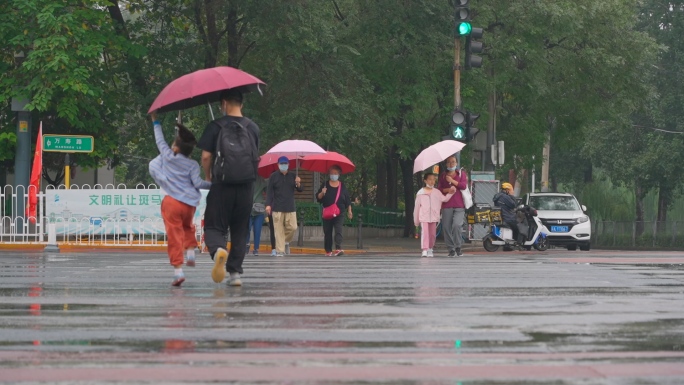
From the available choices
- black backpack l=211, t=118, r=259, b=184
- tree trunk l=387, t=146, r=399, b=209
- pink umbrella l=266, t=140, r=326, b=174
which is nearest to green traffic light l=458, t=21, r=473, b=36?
pink umbrella l=266, t=140, r=326, b=174

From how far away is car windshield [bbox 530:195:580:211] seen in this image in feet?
117

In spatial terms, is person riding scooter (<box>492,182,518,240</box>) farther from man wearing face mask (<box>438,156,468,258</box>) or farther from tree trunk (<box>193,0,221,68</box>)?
tree trunk (<box>193,0,221,68</box>)

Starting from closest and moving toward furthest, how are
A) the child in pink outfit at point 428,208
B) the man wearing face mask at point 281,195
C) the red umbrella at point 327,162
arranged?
the child in pink outfit at point 428,208 → the man wearing face mask at point 281,195 → the red umbrella at point 327,162

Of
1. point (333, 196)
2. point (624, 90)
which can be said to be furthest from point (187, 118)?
point (624, 90)

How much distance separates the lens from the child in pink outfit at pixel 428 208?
21375 millimetres

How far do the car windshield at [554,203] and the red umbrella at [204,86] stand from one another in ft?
78.5

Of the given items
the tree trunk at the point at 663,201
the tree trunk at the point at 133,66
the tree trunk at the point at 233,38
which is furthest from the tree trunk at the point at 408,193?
the tree trunk at the point at 663,201

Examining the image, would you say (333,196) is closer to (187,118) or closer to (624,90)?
(187,118)

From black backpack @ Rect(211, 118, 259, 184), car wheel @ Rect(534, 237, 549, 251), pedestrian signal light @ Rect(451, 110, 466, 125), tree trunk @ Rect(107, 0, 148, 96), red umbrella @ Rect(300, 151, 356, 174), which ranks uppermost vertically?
tree trunk @ Rect(107, 0, 148, 96)

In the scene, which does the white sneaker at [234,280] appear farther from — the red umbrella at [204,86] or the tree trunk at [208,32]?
the tree trunk at [208,32]

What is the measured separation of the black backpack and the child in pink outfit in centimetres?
980

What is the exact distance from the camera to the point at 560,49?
130 feet

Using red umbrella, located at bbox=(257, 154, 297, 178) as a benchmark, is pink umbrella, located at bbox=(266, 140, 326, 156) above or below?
above

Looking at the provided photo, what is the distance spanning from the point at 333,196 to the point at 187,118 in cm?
912
